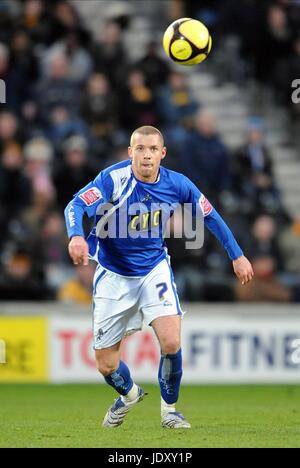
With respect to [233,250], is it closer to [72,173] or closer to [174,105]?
[72,173]

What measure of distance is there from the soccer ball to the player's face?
192 centimetres

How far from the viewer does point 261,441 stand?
7.82 m

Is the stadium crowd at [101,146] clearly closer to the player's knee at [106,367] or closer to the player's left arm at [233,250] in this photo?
the player's knee at [106,367]

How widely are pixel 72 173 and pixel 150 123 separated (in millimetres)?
1451

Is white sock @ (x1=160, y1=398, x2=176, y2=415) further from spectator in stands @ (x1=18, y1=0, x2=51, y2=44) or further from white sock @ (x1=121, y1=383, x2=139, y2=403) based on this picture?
spectator in stands @ (x1=18, y1=0, x2=51, y2=44)

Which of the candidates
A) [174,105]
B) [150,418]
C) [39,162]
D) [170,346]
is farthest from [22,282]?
[170,346]

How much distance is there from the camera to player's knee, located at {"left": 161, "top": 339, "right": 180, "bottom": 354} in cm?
852

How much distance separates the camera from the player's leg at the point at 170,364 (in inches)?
336

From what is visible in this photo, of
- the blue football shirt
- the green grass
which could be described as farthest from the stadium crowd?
the blue football shirt

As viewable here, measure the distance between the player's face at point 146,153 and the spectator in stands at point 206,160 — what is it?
6146 millimetres

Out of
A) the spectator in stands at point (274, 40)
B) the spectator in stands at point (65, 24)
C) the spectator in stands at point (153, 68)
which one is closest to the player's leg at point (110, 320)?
the spectator in stands at point (153, 68)

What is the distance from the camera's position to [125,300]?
877 centimetres

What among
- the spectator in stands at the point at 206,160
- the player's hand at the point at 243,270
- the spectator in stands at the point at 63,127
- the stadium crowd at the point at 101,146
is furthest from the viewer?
the spectator in stands at the point at 63,127

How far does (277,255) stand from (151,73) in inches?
117
